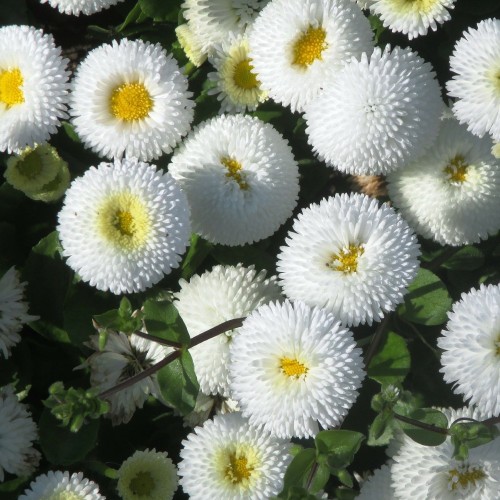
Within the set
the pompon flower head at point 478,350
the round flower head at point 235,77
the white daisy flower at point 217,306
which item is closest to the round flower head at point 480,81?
the pompon flower head at point 478,350

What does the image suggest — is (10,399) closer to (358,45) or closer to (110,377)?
(110,377)

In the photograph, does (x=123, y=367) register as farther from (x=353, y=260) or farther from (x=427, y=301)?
(x=427, y=301)

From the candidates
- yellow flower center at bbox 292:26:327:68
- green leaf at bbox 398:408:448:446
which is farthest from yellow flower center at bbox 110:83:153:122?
green leaf at bbox 398:408:448:446

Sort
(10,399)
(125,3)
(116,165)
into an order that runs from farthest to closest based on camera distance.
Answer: (125,3) < (10,399) < (116,165)

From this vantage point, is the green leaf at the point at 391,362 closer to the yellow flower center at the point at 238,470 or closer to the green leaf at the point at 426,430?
the green leaf at the point at 426,430

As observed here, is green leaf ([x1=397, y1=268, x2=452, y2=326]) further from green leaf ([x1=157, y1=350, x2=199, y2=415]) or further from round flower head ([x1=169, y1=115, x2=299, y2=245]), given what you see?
green leaf ([x1=157, y1=350, x2=199, y2=415])

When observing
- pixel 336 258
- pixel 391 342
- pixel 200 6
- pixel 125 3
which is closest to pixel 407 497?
pixel 391 342

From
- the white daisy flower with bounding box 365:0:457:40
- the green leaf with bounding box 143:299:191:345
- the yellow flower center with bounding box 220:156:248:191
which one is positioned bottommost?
the green leaf with bounding box 143:299:191:345
